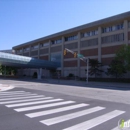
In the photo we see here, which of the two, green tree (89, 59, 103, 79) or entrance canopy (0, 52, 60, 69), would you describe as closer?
green tree (89, 59, 103, 79)

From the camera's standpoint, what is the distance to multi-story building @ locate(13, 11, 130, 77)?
47.7 metres

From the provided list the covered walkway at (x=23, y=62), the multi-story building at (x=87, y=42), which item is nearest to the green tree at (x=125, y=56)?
the multi-story building at (x=87, y=42)

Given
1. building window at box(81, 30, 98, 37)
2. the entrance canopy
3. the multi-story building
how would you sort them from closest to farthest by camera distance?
the multi-story building < the entrance canopy < building window at box(81, 30, 98, 37)

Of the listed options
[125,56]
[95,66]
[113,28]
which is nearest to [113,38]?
[113,28]

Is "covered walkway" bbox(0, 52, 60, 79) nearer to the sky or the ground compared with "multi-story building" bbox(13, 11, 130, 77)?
nearer to the ground

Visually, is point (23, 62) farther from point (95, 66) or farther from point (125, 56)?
point (125, 56)

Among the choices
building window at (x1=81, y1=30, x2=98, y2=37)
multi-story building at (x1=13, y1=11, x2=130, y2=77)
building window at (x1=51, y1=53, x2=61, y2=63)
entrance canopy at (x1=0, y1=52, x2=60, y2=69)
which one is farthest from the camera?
building window at (x1=51, y1=53, x2=61, y2=63)

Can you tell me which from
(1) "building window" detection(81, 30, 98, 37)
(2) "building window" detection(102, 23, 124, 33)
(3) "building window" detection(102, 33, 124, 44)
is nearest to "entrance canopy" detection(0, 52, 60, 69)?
(1) "building window" detection(81, 30, 98, 37)

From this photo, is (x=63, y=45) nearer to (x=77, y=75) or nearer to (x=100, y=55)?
(x=77, y=75)

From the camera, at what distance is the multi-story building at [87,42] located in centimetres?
4768

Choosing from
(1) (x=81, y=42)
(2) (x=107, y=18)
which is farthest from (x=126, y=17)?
(1) (x=81, y=42)

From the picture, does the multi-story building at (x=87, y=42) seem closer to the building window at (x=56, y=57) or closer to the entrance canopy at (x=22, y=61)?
the building window at (x=56, y=57)

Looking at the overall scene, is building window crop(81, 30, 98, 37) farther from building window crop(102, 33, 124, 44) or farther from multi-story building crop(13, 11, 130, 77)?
building window crop(102, 33, 124, 44)

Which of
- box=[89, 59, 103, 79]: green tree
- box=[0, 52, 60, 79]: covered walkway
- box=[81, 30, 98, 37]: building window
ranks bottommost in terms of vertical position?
box=[89, 59, 103, 79]: green tree
